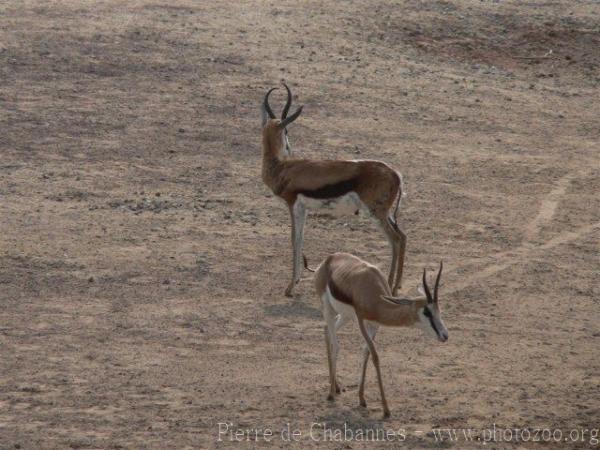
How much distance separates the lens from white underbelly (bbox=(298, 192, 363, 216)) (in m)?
13.3

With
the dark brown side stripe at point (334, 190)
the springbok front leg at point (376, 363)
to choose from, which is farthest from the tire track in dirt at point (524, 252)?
the springbok front leg at point (376, 363)

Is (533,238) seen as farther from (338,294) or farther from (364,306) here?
(364,306)

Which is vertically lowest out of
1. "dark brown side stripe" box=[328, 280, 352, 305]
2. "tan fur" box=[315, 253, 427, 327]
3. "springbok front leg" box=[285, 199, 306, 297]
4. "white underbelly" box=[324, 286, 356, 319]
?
"springbok front leg" box=[285, 199, 306, 297]

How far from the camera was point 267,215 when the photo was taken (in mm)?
15562

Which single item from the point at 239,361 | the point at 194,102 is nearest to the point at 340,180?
the point at 239,361

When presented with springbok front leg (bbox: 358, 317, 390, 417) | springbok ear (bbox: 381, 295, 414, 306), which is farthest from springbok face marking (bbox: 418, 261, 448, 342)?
springbok front leg (bbox: 358, 317, 390, 417)

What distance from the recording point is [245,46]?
2172cm

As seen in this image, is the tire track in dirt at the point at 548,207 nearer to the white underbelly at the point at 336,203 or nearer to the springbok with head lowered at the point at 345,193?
the springbok with head lowered at the point at 345,193

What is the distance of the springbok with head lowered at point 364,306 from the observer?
988 centimetres

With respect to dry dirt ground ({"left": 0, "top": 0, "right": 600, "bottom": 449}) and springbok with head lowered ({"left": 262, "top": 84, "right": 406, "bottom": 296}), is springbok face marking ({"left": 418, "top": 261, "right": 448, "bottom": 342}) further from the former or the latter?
springbok with head lowered ({"left": 262, "top": 84, "right": 406, "bottom": 296})

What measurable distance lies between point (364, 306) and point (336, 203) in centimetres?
318

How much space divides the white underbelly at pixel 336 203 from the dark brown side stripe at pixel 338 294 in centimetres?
278

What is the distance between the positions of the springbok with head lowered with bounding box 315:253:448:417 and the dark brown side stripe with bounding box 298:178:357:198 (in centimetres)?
243

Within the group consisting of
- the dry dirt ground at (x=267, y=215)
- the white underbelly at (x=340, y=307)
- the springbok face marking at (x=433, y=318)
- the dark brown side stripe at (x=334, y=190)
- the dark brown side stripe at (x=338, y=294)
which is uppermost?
the springbok face marking at (x=433, y=318)
